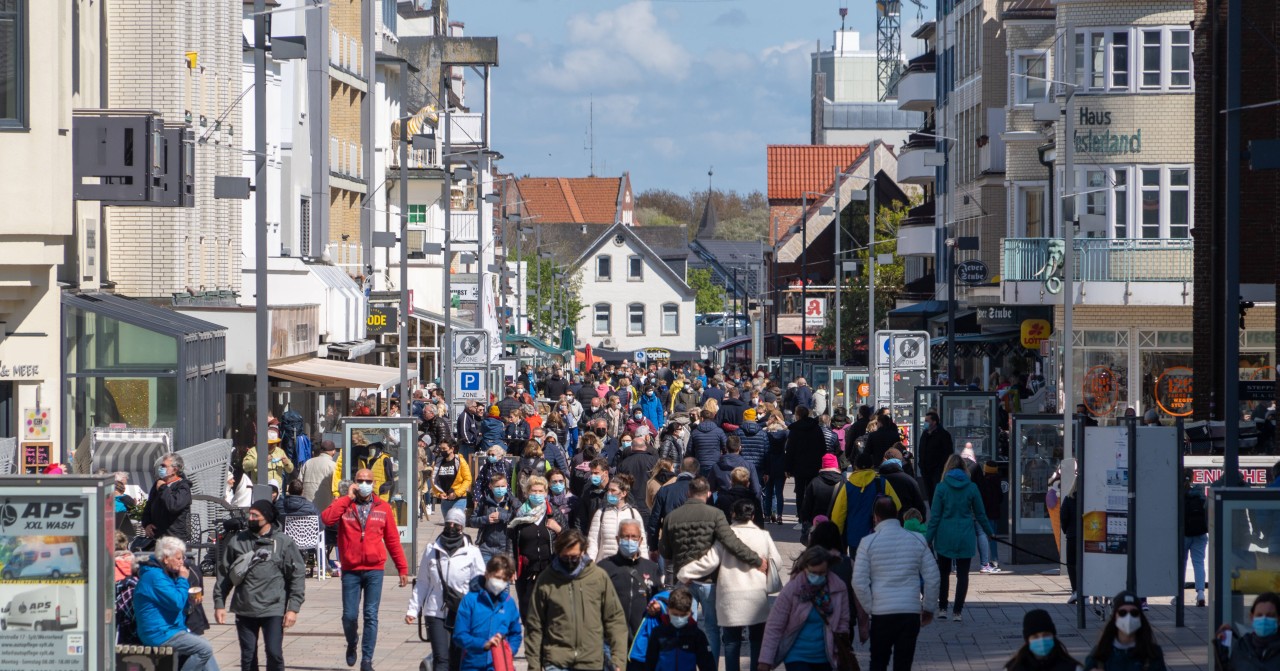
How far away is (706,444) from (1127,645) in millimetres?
13915

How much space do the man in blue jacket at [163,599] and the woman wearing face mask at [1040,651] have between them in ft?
17.3

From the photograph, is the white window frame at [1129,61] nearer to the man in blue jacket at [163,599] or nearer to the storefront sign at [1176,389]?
the storefront sign at [1176,389]

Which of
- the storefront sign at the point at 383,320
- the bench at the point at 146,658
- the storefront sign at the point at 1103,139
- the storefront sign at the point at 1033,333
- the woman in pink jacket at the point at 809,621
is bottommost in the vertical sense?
the bench at the point at 146,658

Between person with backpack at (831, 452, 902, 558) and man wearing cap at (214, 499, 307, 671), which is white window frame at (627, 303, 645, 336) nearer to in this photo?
person with backpack at (831, 452, 902, 558)

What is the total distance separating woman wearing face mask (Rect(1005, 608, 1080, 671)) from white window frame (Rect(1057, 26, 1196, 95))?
31.7 m

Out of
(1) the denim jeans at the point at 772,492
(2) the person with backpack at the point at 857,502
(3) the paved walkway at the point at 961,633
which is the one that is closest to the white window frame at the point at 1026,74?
(1) the denim jeans at the point at 772,492

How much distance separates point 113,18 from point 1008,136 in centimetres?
1439

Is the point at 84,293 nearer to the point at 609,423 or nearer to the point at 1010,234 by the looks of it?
the point at 609,423

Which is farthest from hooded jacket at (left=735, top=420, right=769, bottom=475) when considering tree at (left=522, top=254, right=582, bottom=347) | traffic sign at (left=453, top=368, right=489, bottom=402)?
tree at (left=522, top=254, right=582, bottom=347)

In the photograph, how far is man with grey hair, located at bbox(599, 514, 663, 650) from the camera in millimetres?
13281

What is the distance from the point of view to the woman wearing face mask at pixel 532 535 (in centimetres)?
1471

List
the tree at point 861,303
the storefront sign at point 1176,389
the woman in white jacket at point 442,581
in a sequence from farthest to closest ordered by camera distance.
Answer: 1. the tree at point 861,303
2. the storefront sign at point 1176,389
3. the woman in white jacket at point 442,581

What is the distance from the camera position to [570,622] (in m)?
11.6

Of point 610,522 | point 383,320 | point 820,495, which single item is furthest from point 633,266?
point 610,522
